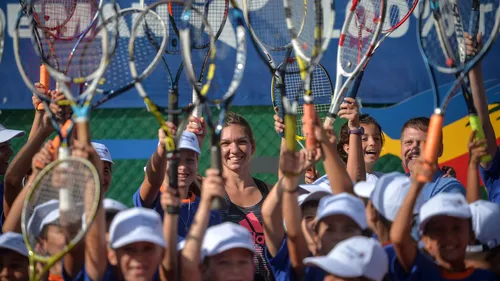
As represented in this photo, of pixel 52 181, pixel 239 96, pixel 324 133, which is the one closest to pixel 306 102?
pixel 324 133

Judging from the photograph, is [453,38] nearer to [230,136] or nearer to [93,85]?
[230,136]

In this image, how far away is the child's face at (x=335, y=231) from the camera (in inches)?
145

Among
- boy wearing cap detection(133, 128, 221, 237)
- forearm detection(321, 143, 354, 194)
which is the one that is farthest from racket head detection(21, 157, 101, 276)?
forearm detection(321, 143, 354, 194)

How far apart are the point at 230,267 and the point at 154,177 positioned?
95 cm

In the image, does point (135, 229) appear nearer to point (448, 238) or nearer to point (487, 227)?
point (448, 238)

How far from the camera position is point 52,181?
3561mm

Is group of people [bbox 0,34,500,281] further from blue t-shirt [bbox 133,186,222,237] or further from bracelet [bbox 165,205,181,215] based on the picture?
blue t-shirt [bbox 133,186,222,237]

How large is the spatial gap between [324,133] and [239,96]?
8.67 ft

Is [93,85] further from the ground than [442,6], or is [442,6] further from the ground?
[442,6]

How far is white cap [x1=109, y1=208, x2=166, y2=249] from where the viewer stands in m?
3.41

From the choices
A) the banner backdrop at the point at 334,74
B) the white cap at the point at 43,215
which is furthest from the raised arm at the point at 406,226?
the banner backdrop at the point at 334,74

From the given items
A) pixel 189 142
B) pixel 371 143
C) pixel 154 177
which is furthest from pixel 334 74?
pixel 154 177

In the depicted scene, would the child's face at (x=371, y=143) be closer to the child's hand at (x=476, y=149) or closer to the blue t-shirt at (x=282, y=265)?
the child's hand at (x=476, y=149)

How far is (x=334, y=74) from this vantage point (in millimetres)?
6363
